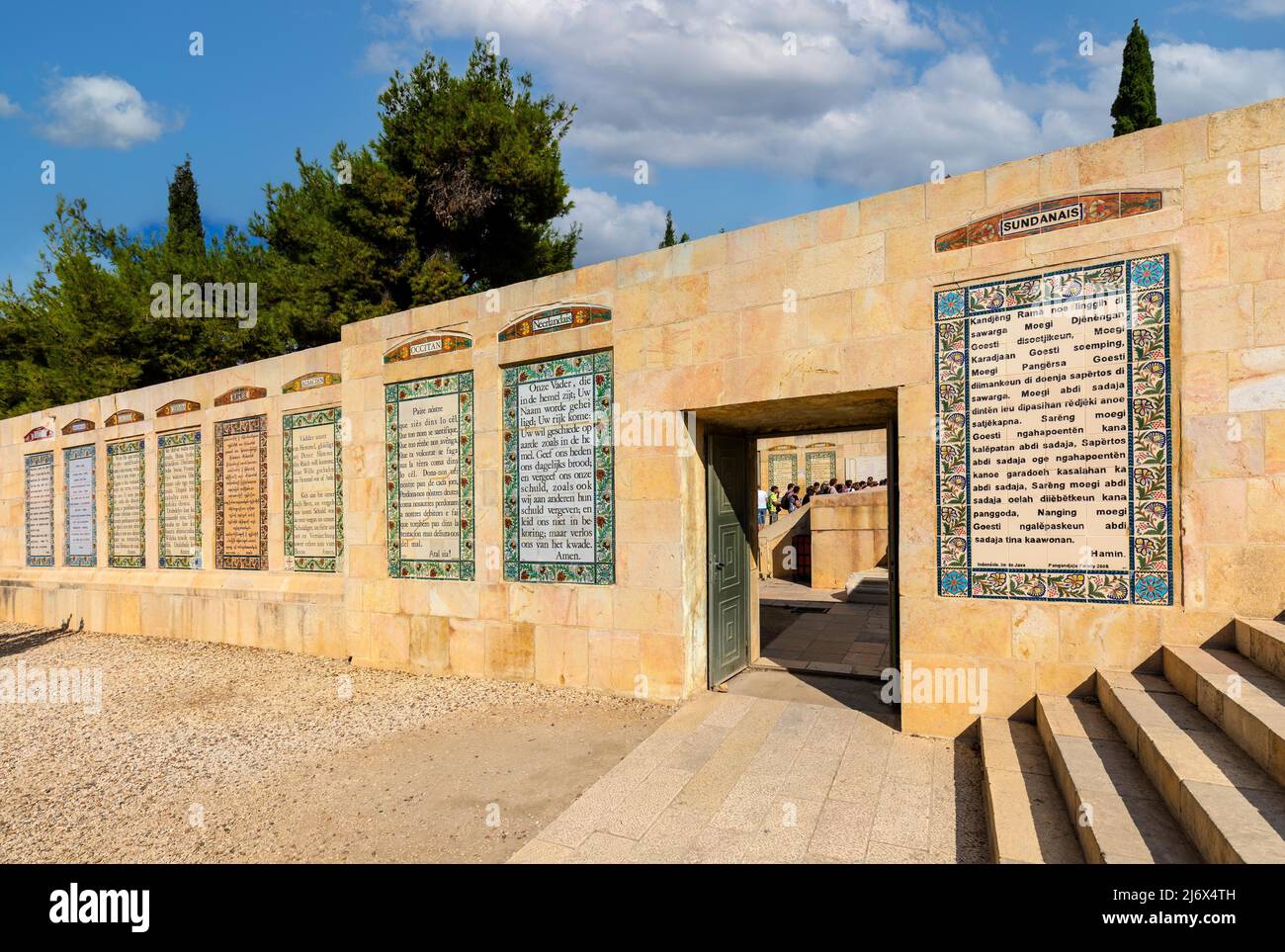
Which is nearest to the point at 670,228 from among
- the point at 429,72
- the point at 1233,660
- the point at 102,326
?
the point at 429,72

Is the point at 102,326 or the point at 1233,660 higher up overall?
the point at 102,326

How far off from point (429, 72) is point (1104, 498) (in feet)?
60.9

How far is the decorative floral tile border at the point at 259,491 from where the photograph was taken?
980 centimetres

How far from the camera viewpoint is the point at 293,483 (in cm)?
946

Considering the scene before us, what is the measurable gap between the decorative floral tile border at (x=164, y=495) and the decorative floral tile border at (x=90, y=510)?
2203 mm

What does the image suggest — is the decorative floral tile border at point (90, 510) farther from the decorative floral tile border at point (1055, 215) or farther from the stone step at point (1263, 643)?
the stone step at point (1263, 643)

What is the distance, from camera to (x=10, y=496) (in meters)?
14.1

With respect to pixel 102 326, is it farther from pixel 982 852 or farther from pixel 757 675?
pixel 982 852

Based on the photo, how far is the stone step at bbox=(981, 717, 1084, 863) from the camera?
3228 millimetres

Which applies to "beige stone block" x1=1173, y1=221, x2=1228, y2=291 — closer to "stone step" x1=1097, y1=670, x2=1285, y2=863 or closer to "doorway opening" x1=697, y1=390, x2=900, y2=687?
"doorway opening" x1=697, y1=390, x2=900, y2=687

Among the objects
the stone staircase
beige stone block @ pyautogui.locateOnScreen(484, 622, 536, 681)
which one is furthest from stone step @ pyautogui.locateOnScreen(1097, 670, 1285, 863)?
beige stone block @ pyautogui.locateOnScreen(484, 622, 536, 681)

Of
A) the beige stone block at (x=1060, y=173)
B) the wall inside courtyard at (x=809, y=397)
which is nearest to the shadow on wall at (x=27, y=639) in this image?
the wall inside courtyard at (x=809, y=397)

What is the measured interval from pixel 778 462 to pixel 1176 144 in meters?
19.8
